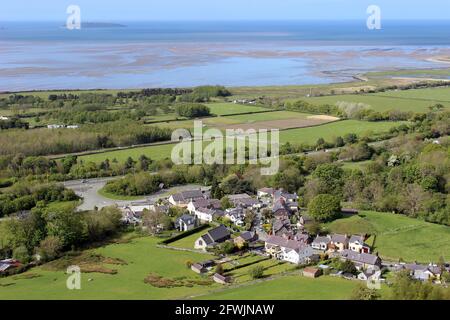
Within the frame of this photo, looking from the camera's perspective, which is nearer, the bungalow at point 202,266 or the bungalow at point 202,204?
the bungalow at point 202,266

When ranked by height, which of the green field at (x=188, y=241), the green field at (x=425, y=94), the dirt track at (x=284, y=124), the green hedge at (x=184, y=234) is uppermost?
the green field at (x=425, y=94)

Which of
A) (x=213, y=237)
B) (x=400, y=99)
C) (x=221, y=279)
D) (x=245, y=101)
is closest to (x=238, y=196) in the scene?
(x=213, y=237)

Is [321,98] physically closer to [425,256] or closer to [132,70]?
[132,70]

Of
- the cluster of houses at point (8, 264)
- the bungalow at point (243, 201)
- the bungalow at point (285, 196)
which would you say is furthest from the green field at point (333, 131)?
the cluster of houses at point (8, 264)

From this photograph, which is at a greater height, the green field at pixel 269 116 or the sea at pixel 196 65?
the sea at pixel 196 65

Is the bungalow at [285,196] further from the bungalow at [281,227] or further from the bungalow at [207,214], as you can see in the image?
the bungalow at [207,214]

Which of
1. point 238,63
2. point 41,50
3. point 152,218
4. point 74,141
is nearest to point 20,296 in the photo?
point 152,218

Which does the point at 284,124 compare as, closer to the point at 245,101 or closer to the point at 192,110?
the point at 192,110

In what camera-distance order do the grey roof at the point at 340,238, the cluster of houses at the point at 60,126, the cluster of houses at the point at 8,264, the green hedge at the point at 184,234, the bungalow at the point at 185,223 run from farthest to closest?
the cluster of houses at the point at 60,126 → the bungalow at the point at 185,223 → the green hedge at the point at 184,234 → the grey roof at the point at 340,238 → the cluster of houses at the point at 8,264
